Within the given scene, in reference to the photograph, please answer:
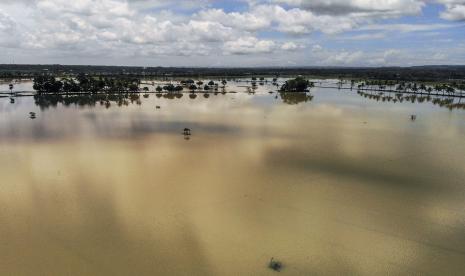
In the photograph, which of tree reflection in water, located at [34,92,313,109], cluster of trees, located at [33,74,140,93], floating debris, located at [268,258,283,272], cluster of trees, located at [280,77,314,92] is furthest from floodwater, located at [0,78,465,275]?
cluster of trees, located at [280,77,314,92]

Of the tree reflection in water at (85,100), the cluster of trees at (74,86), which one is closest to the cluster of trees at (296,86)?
the tree reflection in water at (85,100)

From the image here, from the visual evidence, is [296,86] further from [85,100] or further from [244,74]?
[244,74]

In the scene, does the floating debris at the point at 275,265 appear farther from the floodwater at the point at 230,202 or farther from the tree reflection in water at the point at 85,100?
the tree reflection in water at the point at 85,100

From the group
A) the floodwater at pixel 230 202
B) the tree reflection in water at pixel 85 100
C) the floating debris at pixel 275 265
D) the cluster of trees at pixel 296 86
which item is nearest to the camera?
the floating debris at pixel 275 265

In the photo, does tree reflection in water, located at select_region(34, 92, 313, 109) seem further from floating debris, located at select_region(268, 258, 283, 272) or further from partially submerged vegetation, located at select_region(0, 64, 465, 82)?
partially submerged vegetation, located at select_region(0, 64, 465, 82)

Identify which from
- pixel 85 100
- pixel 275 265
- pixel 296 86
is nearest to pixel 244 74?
pixel 296 86

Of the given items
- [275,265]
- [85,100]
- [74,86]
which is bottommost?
[275,265]

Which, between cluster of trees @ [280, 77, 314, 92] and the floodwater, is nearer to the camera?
the floodwater

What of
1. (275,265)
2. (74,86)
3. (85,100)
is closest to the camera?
(275,265)

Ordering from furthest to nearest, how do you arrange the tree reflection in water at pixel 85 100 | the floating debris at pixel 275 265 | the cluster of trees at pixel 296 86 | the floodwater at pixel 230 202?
the cluster of trees at pixel 296 86, the tree reflection in water at pixel 85 100, the floodwater at pixel 230 202, the floating debris at pixel 275 265
